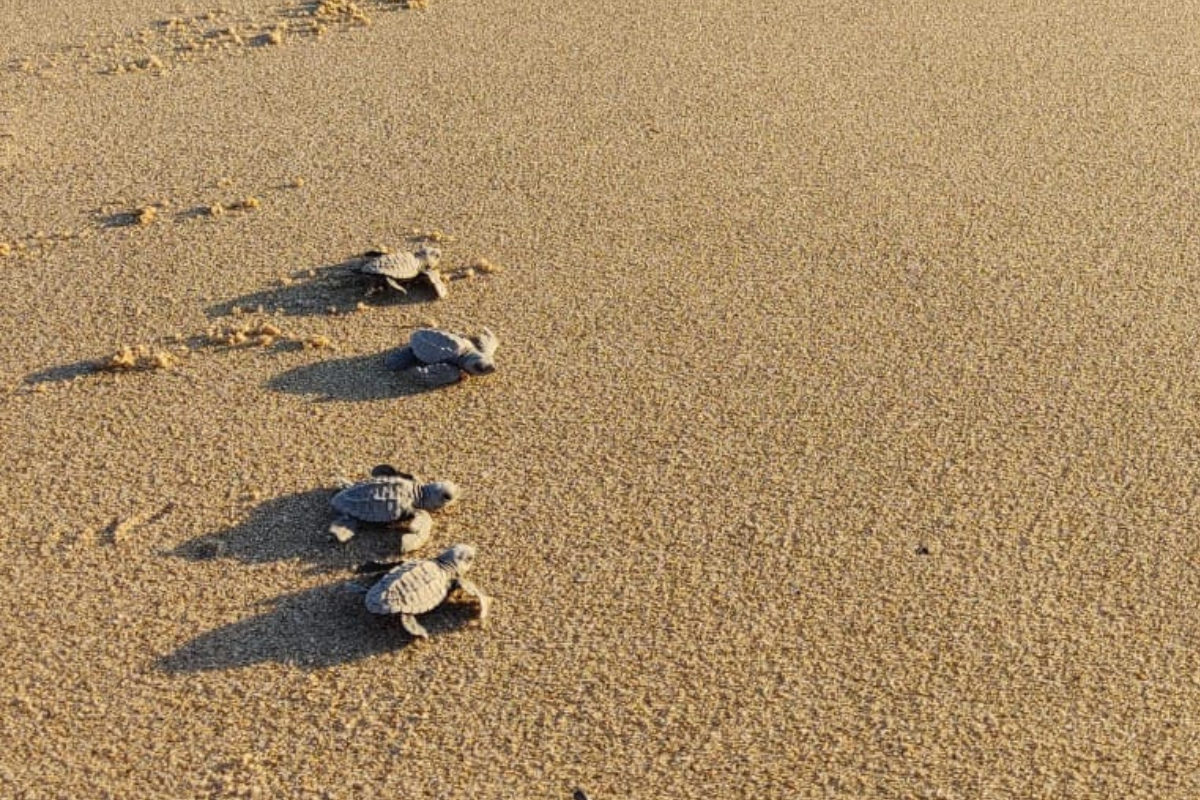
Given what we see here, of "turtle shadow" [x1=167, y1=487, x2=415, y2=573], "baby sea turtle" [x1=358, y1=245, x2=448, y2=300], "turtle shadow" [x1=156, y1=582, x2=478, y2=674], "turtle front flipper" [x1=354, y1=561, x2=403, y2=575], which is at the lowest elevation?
"turtle shadow" [x1=156, y1=582, x2=478, y2=674]

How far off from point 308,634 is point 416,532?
407mm

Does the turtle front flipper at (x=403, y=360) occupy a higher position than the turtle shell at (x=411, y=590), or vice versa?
the turtle front flipper at (x=403, y=360)

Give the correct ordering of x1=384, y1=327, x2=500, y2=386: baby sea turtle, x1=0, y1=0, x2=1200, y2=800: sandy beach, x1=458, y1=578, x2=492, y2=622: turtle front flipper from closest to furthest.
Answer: x1=0, y1=0, x2=1200, y2=800: sandy beach, x1=458, y1=578, x2=492, y2=622: turtle front flipper, x1=384, y1=327, x2=500, y2=386: baby sea turtle

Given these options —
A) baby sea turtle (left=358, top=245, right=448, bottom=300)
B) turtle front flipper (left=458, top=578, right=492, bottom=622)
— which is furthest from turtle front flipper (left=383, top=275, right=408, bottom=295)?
turtle front flipper (left=458, top=578, right=492, bottom=622)

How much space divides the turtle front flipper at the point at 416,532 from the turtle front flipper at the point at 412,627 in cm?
27

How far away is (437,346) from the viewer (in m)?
3.75

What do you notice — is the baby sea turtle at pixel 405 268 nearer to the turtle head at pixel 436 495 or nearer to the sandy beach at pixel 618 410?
the sandy beach at pixel 618 410

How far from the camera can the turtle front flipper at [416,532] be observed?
3115 mm

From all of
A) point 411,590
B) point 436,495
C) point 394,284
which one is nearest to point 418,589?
point 411,590

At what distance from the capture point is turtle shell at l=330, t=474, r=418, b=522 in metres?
3.13

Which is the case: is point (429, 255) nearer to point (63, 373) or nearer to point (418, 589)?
point (63, 373)

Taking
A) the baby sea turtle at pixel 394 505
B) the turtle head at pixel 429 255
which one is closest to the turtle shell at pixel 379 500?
the baby sea turtle at pixel 394 505

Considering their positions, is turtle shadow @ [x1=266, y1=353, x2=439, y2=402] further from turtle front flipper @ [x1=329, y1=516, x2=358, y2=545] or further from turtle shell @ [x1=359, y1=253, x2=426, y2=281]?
turtle front flipper @ [x1=329, y1=516, x2=358, y2=545]

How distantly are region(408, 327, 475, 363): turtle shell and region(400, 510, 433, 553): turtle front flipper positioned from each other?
2.31ft
